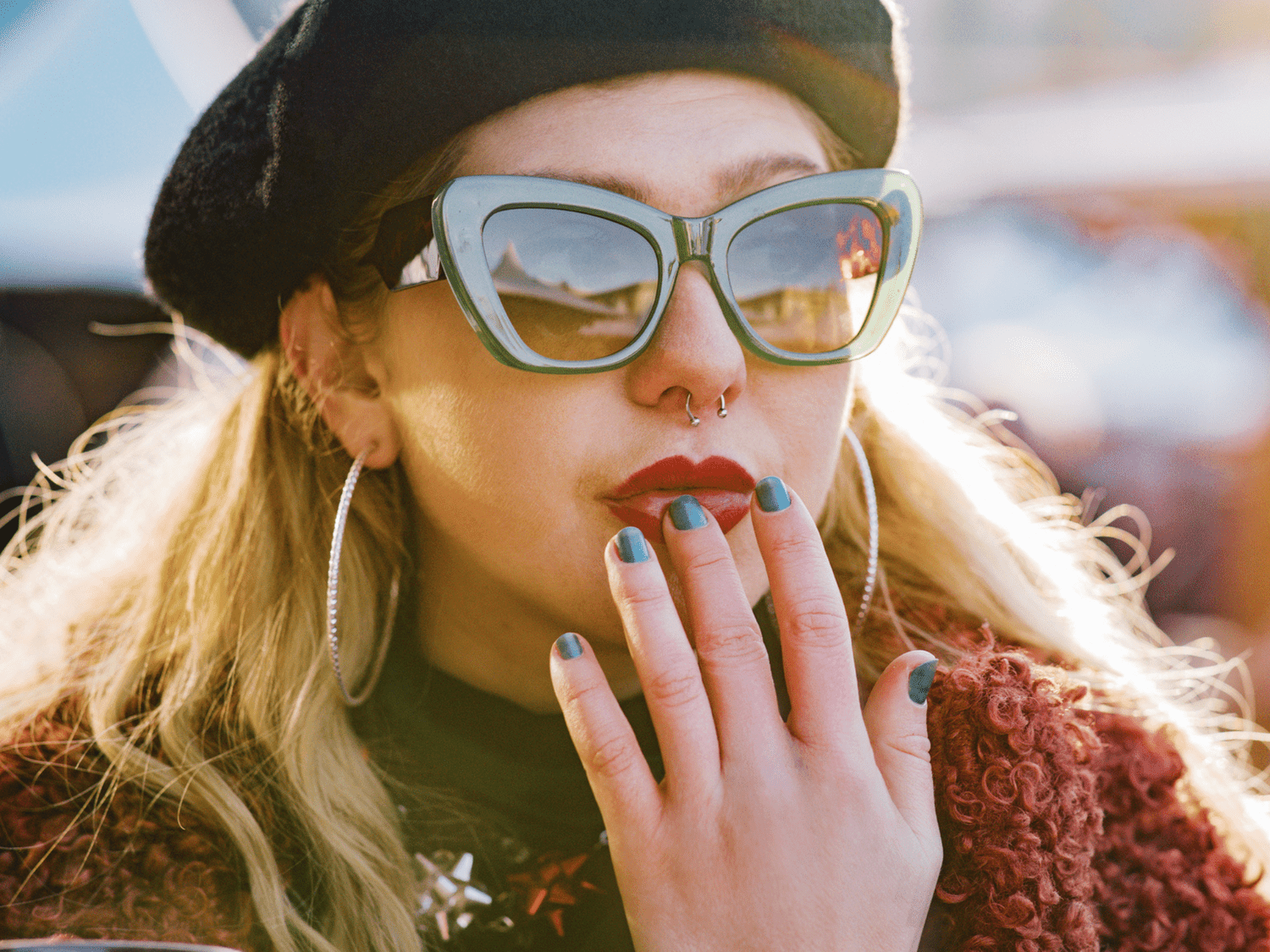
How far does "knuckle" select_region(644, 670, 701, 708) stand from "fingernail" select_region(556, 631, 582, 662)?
4.7 inches

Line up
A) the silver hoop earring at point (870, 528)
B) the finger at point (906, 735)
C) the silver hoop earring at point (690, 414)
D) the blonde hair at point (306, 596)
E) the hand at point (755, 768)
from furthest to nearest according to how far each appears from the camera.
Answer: the silver hoop earring at point (870, 528) < the blonde hair at point (306, 596) < the silver hoop earring at point (690, 414) < the finger at point (906, 735) < the hand at point (755, 768)

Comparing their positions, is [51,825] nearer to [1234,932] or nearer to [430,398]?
[430,398]

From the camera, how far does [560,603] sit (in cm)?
130

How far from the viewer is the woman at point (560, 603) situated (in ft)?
3.61

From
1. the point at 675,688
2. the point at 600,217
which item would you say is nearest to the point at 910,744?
the point at 675,688

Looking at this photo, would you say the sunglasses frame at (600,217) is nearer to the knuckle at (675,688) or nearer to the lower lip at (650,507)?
the lower lip at (650,507)

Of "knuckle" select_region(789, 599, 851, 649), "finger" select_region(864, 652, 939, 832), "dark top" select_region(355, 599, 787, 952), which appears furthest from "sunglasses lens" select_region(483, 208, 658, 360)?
"dark top" select_region(355, 599, 787, 952)

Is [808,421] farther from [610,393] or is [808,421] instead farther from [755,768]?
[755,768]

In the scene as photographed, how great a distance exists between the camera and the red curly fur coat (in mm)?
1236

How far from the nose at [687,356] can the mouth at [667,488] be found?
0.08m

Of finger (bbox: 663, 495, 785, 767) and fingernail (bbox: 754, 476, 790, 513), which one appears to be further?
fingernail (bbox: 754, 476, 790, 513)

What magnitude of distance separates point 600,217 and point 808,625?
0.63m

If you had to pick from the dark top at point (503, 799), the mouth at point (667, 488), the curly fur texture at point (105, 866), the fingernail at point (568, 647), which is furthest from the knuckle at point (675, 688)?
the curly fur texture at point (105, 866)

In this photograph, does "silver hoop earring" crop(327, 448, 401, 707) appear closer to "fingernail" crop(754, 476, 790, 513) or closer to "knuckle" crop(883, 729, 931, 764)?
"fingernail" crop(754, 476, 790, 513)
